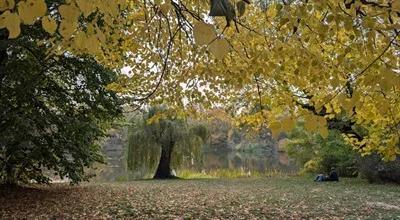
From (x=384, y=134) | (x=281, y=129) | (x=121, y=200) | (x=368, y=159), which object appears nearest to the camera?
(x=281, y=129)

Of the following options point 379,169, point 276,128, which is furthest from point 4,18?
point 379,169

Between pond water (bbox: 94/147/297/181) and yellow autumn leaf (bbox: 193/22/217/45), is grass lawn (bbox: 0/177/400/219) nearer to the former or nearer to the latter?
yellow autumn leaf (bbox: 193/22/217/45)

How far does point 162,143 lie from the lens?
16844 millimetres

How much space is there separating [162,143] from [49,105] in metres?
7.37

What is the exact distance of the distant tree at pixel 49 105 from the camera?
26.3ft

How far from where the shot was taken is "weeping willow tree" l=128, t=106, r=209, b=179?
54.6 ft

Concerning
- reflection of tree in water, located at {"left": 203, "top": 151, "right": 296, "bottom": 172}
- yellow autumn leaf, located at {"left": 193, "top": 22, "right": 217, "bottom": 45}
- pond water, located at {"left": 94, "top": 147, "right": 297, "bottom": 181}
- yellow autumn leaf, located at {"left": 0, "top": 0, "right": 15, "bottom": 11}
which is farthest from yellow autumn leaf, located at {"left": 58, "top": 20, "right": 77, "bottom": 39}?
reflection of tree in water, located at {"left": 203, "top": 151, "right": 296, "bottom": 172}

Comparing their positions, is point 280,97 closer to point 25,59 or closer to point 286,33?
point 286,33

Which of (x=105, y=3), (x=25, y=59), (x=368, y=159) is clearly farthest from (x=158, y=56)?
(x=368, y=159)

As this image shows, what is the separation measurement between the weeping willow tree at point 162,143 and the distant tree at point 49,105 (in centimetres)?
678

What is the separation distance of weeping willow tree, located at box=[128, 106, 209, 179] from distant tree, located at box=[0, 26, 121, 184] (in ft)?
22.2

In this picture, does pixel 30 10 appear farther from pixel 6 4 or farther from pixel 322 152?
pixel 322 152

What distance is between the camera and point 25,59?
864cm

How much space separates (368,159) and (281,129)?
13573 mm
